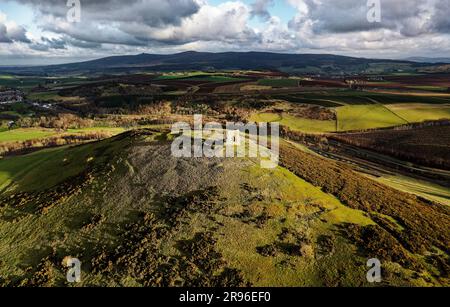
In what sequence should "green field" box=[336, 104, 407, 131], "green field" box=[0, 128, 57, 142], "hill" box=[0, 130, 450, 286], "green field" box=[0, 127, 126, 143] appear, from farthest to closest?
"green field" box=[0, 127, 126, 143], "green field" box=[0, 128, 57, 142], "green field" box=[336, 104, 407, 131], "hill" box=[0, 130, 450, 286]

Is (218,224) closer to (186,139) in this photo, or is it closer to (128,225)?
(128,225)

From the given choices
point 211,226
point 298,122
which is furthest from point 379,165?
point 211,226

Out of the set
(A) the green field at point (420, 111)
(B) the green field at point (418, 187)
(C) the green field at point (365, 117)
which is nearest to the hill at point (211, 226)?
(B) the green field at point (418, 187)

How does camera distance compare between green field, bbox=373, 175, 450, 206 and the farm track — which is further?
the farm track

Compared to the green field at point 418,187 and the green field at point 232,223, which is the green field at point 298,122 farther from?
the green field at point 232,223

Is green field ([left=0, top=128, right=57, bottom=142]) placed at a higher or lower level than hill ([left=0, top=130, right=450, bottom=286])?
higher

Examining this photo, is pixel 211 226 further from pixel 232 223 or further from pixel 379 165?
pixel 379 165

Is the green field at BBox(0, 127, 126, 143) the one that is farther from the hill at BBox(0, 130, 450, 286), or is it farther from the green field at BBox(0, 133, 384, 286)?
the green field at BBox(0, 133, 384, 286)

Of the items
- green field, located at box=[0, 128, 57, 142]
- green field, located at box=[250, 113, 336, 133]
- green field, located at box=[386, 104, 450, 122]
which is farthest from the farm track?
green field, located at box=[0, 128, 57, 142]
